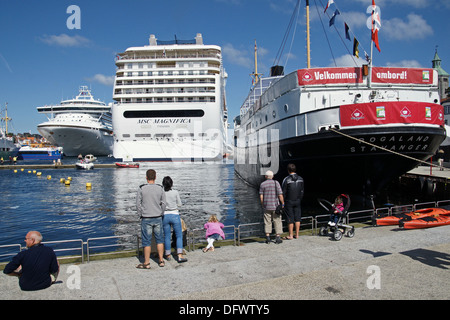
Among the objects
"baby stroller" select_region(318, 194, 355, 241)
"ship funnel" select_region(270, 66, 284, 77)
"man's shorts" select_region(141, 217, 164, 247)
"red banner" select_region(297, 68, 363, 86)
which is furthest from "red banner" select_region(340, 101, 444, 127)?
"ship funnel" select_region(270, 66, 284, 77)

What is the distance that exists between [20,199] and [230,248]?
21394mm

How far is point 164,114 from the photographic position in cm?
5516

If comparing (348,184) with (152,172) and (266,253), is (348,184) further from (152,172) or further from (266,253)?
(152,172)

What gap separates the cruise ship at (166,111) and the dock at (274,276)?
48920 mm

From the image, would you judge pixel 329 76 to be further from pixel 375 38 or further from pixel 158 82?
pixel 158 82

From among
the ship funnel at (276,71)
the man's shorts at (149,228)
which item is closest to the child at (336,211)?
the man's shorts at (149,228)

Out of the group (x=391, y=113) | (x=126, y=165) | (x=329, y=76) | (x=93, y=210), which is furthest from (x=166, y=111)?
(x=391, y=113)

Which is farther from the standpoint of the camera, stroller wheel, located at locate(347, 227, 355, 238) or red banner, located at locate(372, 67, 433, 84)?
red banner, located at locate(372, 67, 433, 84)

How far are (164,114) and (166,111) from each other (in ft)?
2.03

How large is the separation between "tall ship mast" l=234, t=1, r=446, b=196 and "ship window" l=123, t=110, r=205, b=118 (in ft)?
128

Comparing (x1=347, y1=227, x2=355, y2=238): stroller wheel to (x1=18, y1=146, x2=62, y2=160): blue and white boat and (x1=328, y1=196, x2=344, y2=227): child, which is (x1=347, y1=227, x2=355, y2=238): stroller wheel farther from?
(x1=18, y1=146, x2=62, y2=160): blue and white boat

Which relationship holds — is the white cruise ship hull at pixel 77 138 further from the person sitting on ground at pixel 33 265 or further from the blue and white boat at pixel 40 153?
the person sitting on ground at pixel 33 265

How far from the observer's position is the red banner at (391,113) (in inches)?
505

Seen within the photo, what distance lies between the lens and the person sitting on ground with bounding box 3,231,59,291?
4.50 metres
